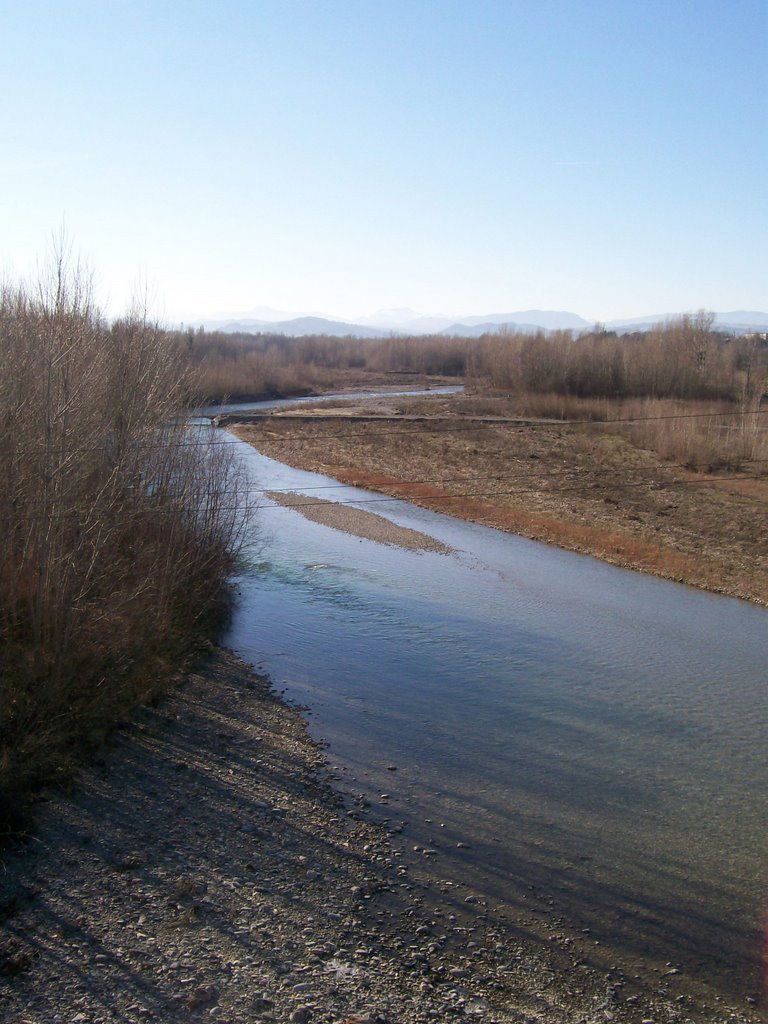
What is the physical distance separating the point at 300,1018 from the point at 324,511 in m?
20.7

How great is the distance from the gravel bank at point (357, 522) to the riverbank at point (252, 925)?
44.4ft

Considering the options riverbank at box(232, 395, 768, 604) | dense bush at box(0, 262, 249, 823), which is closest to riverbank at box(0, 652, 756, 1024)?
dense bush at box(0, 262, 249, 823)

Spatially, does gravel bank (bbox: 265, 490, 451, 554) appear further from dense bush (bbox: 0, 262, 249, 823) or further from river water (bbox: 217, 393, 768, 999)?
dense bush (bbox: 0, 262, 249, 823)

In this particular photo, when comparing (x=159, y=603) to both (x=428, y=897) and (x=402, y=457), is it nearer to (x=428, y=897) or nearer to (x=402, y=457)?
(x=428, y=897)

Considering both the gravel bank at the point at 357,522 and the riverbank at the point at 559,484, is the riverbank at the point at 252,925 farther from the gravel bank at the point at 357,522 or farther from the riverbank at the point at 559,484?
the gravel bank at the point at 357,522

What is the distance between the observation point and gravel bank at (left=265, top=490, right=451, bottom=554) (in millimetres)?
23266

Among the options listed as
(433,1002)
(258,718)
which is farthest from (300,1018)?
(258,718)

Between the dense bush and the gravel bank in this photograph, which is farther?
the gravel bank

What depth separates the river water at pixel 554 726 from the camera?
7922 millimetres

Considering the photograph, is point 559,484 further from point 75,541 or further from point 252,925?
point 252,925

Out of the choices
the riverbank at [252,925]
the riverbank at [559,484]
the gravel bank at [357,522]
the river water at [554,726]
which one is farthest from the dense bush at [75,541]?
the riverbank at [559,484]

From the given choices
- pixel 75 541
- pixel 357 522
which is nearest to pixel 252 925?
pixel 75 541

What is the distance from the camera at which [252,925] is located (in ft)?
23.7

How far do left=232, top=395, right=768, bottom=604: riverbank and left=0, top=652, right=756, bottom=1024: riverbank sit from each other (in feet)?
42.9
